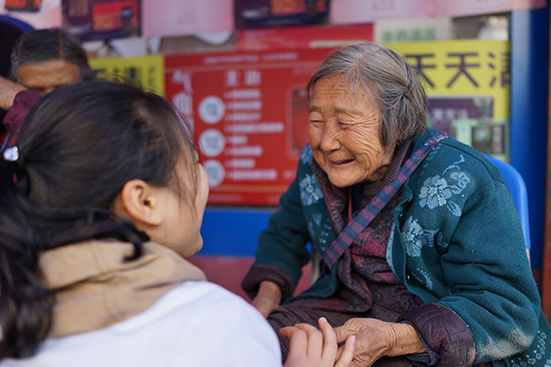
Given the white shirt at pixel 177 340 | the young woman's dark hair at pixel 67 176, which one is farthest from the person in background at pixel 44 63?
the white shirt at pixel 177 340

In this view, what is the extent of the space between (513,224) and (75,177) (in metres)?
1.27

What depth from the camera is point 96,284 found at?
88 cm

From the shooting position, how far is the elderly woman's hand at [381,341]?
1424mm

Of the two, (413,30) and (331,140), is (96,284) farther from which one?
(413,30)

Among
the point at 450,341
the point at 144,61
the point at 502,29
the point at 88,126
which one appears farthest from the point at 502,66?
the point at 88,126

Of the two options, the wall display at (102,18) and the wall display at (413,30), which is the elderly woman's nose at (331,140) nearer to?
the wall display at (413,30)

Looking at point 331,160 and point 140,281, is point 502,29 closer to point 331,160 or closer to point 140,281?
point 331,160

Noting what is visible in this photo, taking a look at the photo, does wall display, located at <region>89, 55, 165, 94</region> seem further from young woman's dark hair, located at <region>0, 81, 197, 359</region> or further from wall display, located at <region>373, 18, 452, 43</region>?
young woman's dark hair, located at <region>0, 81, 197, 359</region>

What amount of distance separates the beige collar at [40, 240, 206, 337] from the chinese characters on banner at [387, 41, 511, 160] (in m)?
2.74

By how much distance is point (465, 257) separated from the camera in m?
1.49

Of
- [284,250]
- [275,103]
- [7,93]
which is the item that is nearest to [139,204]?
[284,250]

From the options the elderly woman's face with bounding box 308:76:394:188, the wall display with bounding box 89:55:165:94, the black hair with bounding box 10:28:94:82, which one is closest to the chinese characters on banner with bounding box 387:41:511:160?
the elderly woman's face with bounding box 308:76:394:188

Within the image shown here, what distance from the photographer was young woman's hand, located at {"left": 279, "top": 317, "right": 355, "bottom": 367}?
123cm

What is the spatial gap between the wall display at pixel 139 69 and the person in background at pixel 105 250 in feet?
9.20
